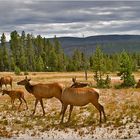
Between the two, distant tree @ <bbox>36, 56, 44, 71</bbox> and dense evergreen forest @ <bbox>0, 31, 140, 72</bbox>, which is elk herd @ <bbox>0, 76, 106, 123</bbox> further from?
distant tree @ <bbox>36, 56, 44, 71</bbox>

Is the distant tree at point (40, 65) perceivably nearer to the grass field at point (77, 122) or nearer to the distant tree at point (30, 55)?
the distant tree at point (30, 55)

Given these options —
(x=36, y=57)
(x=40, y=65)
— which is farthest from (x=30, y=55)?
(x=40, y=65)

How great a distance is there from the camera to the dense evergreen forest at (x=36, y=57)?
13700 centimetres

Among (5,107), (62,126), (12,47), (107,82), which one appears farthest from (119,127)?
(12,47)

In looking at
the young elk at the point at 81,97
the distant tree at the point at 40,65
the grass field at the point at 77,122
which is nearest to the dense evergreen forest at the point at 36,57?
the distant tree at the point at 40,65

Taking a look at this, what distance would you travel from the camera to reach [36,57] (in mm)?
151375

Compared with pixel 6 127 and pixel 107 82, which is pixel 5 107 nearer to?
pixel 6 127

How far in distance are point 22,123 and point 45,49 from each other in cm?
13779

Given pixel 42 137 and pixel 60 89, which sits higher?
pixel 60 89

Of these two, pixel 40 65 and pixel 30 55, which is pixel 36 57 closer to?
pixel 30 55

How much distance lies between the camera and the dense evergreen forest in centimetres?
13700

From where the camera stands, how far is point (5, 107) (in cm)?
2506

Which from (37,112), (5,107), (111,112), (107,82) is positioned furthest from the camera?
(107,82)

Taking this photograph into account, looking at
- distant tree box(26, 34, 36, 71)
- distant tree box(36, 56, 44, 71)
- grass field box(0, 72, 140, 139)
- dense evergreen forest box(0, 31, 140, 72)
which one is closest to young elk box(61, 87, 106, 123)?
grass field box(0, 72, 140, 139)
